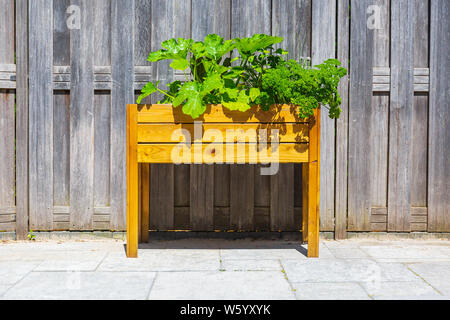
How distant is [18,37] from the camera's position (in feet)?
13.8

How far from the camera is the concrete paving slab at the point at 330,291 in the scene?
8.89 feet

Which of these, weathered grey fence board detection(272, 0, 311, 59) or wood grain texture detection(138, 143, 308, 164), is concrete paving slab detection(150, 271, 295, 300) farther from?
weathered grey fence board detection(272, 0, 311, 59)

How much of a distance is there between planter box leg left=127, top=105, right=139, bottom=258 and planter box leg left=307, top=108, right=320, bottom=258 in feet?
4.21

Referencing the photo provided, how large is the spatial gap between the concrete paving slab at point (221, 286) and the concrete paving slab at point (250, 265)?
0.33 feet

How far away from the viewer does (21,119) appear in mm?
4227

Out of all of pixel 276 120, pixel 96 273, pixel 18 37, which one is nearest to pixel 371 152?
pixel 276 120

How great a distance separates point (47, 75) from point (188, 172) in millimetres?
1500

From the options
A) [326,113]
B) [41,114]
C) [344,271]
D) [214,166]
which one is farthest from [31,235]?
[326,113]

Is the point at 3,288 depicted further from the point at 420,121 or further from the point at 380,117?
the point at 420,121

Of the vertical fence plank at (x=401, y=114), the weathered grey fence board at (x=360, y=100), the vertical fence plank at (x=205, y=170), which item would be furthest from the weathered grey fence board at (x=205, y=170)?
the vertical fence plank at (x=401, y=114)

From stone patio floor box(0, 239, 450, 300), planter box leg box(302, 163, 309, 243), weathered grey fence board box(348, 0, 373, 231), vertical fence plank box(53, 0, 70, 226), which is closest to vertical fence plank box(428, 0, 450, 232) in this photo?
stone patio floor box(0, 239, 450, 300)

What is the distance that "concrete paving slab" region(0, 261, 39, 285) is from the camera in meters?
3.04

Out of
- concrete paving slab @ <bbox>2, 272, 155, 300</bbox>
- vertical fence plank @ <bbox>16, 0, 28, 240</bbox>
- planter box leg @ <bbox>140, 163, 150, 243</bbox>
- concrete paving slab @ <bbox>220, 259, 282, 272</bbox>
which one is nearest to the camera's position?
concrete paving slab @ <bbox>2, 272, 155, 300</bbox>
